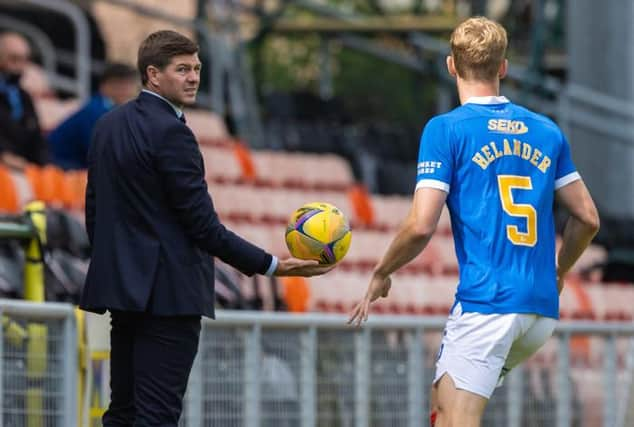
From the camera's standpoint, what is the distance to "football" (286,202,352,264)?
6570 millimetres

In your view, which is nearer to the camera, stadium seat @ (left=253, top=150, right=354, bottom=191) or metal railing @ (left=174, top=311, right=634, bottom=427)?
metal railing @ (left=174, top=311, right=634, bottom=427)

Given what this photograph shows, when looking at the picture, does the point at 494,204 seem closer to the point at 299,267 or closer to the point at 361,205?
the point at 299,267

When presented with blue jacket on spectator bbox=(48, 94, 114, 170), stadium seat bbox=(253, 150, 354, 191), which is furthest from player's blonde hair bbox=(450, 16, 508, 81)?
stadium seat bbox=(253, 150, 354, 191)

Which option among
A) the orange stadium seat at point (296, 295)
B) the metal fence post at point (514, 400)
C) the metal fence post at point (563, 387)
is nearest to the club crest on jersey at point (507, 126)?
the metal fence post at point (514, 400)

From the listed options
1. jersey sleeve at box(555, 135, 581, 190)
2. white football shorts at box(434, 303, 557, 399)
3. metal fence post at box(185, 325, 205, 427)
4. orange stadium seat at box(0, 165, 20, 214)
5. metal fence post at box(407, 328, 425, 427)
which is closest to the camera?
white football shorts at box(434, 303, 557, 399)

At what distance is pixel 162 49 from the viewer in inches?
243

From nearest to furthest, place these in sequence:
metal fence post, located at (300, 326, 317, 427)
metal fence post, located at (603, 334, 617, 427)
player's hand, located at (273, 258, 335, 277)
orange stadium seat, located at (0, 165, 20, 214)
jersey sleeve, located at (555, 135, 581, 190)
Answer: jersey sleeve, located at (555, 135, 581, 190) < player's hand, located at (273, 258, 335, 277) < metal fence post, located at (300, 326, 317, 427) < metal fence post, located at (603, 334, 617, 427) < orange stadium seat, located at (0, 165, 20, 214)

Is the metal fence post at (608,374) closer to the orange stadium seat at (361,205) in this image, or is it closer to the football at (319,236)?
the football at (319,236)

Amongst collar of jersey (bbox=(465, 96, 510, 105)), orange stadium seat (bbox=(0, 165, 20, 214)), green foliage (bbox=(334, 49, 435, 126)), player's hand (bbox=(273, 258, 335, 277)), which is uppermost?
green foliage (bbox=(334, 49, 435, 126))

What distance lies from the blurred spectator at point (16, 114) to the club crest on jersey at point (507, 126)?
248 inches

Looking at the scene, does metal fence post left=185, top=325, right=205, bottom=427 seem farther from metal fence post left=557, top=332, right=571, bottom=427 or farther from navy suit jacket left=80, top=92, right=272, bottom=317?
metal fence post left=557, top=332, right=571, bottom=427

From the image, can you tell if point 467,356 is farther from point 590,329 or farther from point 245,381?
point 590,329

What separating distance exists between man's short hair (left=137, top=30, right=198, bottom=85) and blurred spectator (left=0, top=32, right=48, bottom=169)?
19.1ft

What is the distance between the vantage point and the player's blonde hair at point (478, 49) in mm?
6070
